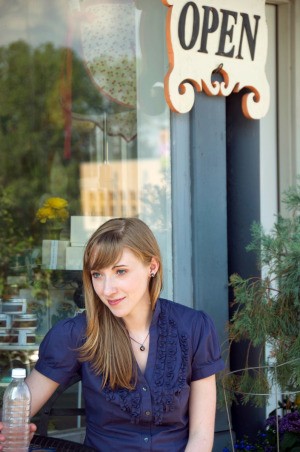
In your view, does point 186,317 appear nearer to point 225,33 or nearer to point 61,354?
point 61,354

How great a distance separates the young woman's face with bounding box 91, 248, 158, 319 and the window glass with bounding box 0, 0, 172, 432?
58.8 inches

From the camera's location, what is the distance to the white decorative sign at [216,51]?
3857 mm

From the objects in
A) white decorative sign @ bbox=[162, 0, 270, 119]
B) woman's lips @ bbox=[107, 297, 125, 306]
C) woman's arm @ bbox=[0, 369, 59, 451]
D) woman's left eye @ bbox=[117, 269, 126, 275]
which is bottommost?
woman's arm @ bbox=[0, 369, 59, 451]

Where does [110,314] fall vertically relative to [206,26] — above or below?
below

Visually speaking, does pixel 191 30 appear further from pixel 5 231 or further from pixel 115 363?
pixel 5 231

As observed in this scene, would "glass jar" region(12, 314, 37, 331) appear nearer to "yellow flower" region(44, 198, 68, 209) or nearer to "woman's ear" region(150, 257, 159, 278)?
"yellow flower" region(44, 198, 68, 209)

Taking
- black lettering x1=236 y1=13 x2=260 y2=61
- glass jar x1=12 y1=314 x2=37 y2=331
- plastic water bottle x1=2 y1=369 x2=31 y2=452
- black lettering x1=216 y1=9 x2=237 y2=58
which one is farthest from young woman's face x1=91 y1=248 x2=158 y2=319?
glass jar x1=12 y1=314 x2=37 y2=331

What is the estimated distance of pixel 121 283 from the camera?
251cm

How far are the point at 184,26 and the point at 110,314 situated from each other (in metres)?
1.74

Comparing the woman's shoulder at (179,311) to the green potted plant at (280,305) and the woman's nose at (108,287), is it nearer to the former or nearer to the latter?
the woman's nose at (108,287)

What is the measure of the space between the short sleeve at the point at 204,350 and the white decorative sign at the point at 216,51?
4.90 feet

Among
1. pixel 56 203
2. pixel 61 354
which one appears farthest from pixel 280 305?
pixel 56 203

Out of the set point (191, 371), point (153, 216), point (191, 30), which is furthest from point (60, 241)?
point (191, 371)

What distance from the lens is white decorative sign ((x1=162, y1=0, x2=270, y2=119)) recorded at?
152 inches
